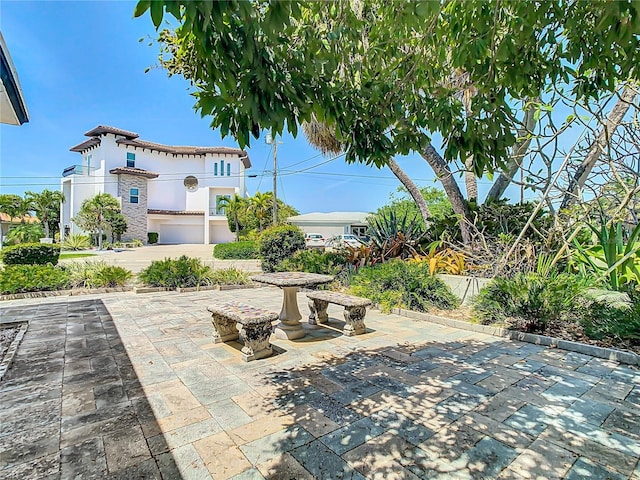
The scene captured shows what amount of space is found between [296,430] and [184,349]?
2303mm

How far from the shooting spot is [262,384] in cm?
319

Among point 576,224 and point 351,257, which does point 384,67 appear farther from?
point 351,257

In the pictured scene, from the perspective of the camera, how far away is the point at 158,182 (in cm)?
3184

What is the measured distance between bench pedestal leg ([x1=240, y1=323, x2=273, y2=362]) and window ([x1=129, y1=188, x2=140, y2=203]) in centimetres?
3006

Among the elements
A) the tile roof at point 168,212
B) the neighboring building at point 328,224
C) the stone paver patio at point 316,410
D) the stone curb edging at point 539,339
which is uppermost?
the tile roof at point 168,212

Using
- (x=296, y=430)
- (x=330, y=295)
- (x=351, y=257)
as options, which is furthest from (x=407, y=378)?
(x=351, y=257)

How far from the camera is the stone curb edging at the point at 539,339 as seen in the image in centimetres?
380

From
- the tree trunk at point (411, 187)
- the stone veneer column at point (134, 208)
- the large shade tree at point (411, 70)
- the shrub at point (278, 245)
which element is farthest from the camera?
the stone veneer column at point (134, 208)

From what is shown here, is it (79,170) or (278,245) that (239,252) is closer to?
(278,245)

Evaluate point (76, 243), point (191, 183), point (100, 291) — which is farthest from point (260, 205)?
point (100, 291)

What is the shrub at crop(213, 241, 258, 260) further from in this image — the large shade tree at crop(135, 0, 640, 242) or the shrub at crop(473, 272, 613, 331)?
the large shade tree at crop(135, 0, 640, 242)

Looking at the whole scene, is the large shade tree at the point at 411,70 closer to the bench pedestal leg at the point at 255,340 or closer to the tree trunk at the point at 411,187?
the bench pedestal leg at the point at 255,340

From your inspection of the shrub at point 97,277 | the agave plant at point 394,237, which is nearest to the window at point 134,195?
the shrub at point 97,277

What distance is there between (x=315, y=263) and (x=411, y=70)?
7015mm
